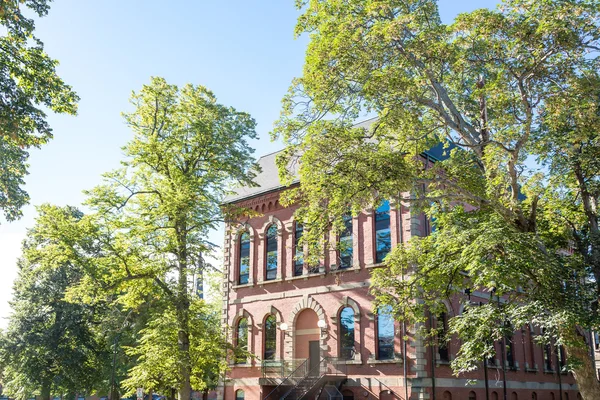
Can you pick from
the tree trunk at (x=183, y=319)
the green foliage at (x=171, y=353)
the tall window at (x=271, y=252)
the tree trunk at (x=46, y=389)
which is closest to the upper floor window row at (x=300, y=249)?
the tall window at (x=271, y=252)

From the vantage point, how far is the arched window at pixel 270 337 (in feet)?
97.5

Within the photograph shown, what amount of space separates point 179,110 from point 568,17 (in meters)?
16.8

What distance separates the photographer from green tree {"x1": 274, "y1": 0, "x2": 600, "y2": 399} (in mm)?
14898

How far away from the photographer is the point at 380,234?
26797mm

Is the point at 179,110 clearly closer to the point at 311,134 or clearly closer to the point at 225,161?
the point at 225,161

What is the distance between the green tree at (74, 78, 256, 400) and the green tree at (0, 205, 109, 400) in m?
12.4

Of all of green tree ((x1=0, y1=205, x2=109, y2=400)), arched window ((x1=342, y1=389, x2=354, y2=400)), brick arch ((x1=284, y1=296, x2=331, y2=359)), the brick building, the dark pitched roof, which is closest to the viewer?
the brick building

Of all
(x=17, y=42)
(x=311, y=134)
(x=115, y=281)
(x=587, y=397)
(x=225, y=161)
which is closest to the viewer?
(x=17, y=42)

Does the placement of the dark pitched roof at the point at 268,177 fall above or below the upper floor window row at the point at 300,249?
above

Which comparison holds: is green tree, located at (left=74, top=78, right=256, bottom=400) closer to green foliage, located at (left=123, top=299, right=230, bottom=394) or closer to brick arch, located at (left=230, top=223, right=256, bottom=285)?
green foliage, located at (left=123, top=299, right=230, bottom=394)

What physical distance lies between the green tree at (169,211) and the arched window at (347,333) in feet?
19.5

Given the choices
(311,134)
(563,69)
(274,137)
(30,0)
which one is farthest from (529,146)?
(30,0)

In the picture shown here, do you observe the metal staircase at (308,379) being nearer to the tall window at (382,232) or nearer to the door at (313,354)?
the door at (313,354)

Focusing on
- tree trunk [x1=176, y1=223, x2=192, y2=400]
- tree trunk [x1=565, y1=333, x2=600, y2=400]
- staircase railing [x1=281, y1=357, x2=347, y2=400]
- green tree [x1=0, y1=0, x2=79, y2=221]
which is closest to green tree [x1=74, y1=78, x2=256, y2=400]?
tree trunk [x1=176, y1=223, x2=192, y2=400]
